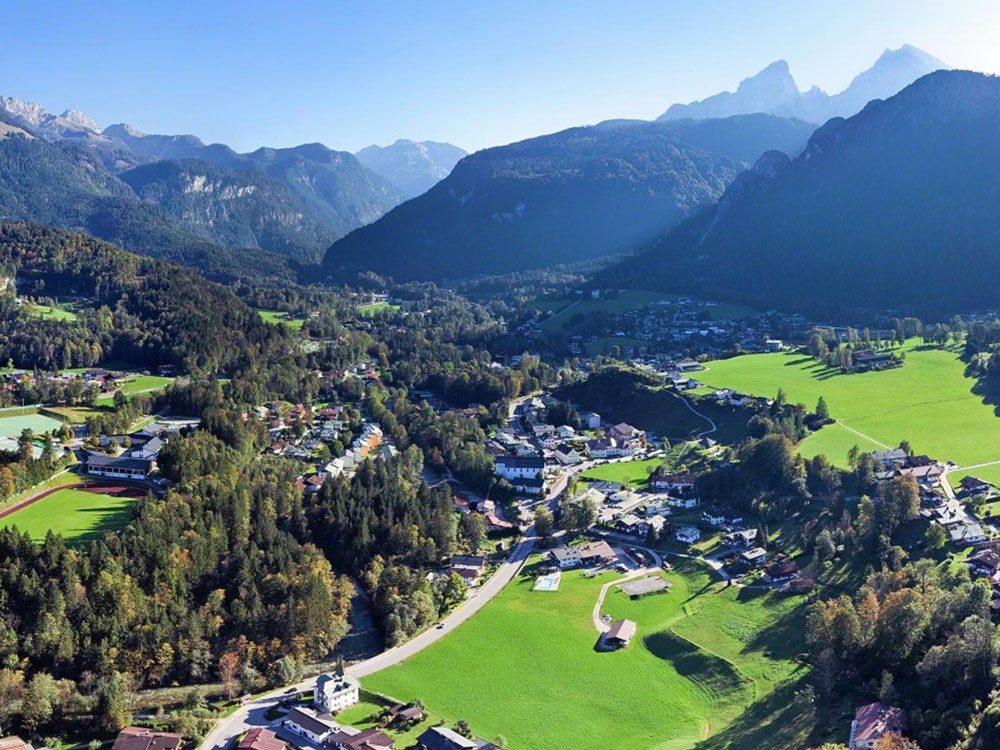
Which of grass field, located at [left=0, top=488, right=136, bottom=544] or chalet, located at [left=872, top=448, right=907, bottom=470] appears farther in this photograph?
chalet, located at [left=872, top=448, right=907, bottom=470]

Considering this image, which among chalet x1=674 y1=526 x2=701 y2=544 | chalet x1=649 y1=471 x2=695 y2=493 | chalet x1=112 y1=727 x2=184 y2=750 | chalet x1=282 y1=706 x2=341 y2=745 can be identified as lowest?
chalet x1=674 y1=526 x2=701 y2=544

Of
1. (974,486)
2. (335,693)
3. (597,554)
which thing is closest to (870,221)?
(974,486)

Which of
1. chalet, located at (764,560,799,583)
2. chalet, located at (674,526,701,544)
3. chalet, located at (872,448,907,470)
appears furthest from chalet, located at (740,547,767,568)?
chalet, located at (872,448,907,470)

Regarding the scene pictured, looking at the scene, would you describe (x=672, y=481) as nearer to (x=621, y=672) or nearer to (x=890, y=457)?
(x=890, y=457)

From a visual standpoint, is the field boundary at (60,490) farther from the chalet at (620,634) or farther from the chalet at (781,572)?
the chalet at (781,572)

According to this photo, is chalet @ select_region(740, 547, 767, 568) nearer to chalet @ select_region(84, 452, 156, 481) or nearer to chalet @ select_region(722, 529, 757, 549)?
chalet @ select_region(722, 529, 757, 549)

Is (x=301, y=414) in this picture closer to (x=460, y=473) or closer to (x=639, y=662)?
(x=460, y=473)
